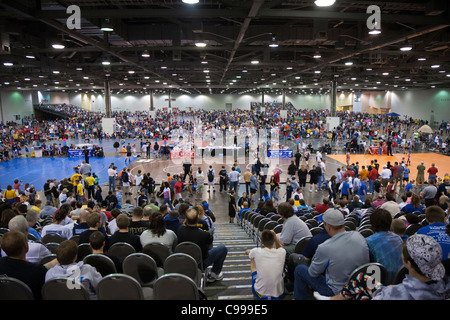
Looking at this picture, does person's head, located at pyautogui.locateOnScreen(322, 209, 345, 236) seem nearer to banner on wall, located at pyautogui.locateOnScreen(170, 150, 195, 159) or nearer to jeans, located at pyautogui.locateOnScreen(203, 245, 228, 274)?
jeans, located at pyautogui.locateOnScreen(203, 245, 228, 274)

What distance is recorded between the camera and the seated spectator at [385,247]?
346cm

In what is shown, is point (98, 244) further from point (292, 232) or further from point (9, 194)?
point (9, 194)

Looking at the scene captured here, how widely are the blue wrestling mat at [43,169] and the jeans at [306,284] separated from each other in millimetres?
17058

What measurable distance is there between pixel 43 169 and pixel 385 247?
2506 cm

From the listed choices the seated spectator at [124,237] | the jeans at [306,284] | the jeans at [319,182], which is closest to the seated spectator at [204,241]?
the seated spectator at [124,237]

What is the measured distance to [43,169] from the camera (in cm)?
2341

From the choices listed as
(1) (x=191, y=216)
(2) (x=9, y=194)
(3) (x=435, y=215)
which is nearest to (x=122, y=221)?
(1) (x=191, y=216)

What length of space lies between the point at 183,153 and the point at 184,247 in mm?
22283

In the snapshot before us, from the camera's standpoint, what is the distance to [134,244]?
4.68 metres

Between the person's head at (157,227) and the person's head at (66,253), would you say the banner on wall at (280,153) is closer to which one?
the person's head at (157,227)

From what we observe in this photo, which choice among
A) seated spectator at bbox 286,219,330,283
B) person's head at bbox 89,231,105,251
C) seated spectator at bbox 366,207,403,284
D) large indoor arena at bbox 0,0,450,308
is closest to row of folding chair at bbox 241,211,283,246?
large indoor arena at bbox 0,0,450,308

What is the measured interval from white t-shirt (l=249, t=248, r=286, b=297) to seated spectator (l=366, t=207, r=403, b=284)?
103cm
